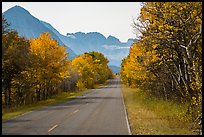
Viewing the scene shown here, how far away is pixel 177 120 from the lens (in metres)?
18.7

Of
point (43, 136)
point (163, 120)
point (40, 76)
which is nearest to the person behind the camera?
point (43, 136)

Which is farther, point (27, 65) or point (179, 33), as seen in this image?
point (27, 65)

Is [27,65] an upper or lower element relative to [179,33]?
upper

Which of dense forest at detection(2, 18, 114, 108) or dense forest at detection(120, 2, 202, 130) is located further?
dense forest at detection(2, 18, 114, 108)

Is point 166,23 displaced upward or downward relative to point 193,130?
upward

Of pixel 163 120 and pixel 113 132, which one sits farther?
pixel 163 120

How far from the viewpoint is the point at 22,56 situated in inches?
1379

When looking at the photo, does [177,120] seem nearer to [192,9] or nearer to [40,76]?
[192,9]

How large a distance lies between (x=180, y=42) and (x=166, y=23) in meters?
1.34

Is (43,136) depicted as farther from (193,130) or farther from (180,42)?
(180,42)

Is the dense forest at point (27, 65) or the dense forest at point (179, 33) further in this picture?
the dense forest at point (27, 65)

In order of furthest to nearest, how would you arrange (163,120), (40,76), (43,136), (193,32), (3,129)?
(40,76), (163,120), (3,129), (193,32), (43,136)

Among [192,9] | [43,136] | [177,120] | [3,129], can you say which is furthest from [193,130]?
[3,129]

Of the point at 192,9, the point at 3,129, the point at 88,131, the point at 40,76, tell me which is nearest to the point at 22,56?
the point at 40,76
